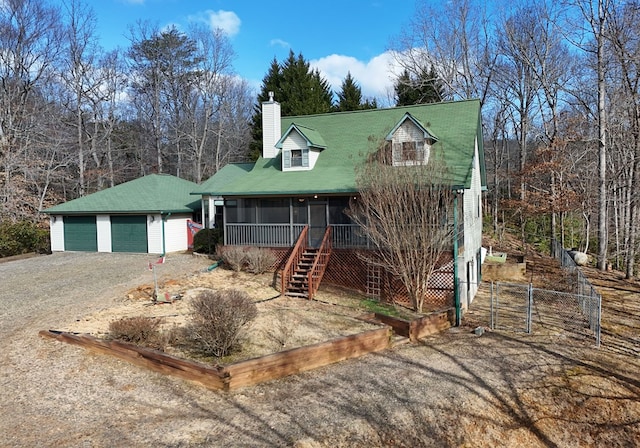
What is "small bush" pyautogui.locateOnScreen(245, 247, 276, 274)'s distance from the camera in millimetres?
15742

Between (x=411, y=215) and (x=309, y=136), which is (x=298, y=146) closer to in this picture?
(x=309, y=136)

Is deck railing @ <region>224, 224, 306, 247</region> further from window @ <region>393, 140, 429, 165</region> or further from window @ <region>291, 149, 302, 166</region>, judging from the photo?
window @ <region>393, 140, 429, 165</region>

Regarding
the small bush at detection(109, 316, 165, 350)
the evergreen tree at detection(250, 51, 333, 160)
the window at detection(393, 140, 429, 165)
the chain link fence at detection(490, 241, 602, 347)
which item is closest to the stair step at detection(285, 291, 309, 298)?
the window at detection(393, 140, 429, 165)

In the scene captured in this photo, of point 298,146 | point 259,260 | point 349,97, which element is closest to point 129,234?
point 259,260

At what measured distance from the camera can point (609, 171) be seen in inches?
924

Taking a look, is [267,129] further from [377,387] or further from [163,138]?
[163,138]

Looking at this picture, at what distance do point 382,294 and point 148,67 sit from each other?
3201cm

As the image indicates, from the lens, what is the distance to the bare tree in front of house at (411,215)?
1155 cm

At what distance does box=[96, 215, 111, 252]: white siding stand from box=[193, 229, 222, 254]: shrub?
520 cm

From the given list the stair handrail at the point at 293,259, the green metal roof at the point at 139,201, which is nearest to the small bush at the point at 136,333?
the stair handrail at the point at 293,259

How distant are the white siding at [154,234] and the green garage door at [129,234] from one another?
283 mm

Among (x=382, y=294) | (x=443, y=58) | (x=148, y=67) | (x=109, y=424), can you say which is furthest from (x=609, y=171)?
(x=148, y=67)

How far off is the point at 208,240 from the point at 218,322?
12.6 meters

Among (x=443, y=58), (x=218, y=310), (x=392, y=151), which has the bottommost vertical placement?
(x=218, y=310)
